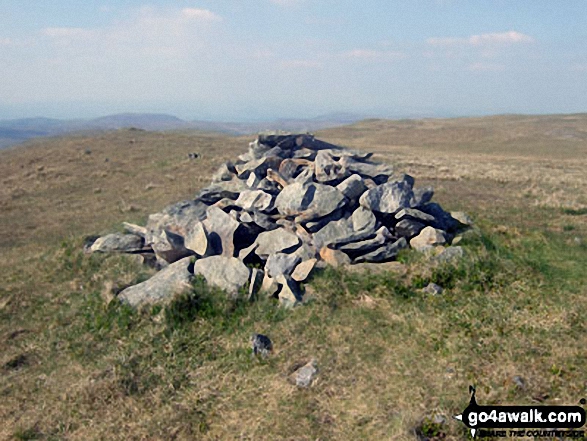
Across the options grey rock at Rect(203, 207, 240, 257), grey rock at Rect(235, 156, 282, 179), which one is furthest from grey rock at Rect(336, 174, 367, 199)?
grey rock at Rect(235, 156, 282, 179)

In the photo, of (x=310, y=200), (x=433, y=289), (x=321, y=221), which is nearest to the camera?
(x=433, y=289)

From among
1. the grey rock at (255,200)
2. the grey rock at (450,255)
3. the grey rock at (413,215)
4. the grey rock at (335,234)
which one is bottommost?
the grey rock at (450,255)

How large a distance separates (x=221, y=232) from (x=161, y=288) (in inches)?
95.5

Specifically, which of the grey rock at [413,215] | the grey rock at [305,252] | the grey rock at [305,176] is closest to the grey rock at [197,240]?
the grey rock at [305,252]

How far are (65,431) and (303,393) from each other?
3611 mm

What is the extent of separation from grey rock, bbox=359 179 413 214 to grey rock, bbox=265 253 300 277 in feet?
8.98

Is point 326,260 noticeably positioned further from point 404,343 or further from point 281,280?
point 404,343

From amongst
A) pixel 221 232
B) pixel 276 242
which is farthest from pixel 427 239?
pixel 221 232

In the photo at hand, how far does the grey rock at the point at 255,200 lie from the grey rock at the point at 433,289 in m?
4.93

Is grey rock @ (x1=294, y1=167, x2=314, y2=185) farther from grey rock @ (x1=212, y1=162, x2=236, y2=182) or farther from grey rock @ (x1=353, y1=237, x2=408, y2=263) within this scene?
grey rock @ (x1=212, y1=162, x2=236, y2=182)

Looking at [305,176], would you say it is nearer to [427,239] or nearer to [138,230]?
[427,239]

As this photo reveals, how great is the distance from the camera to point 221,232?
11.7 meters

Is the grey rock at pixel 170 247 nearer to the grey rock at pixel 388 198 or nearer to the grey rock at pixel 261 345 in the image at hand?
the grey rock at pixel 261 345

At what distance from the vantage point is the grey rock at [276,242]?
36.3 ft
